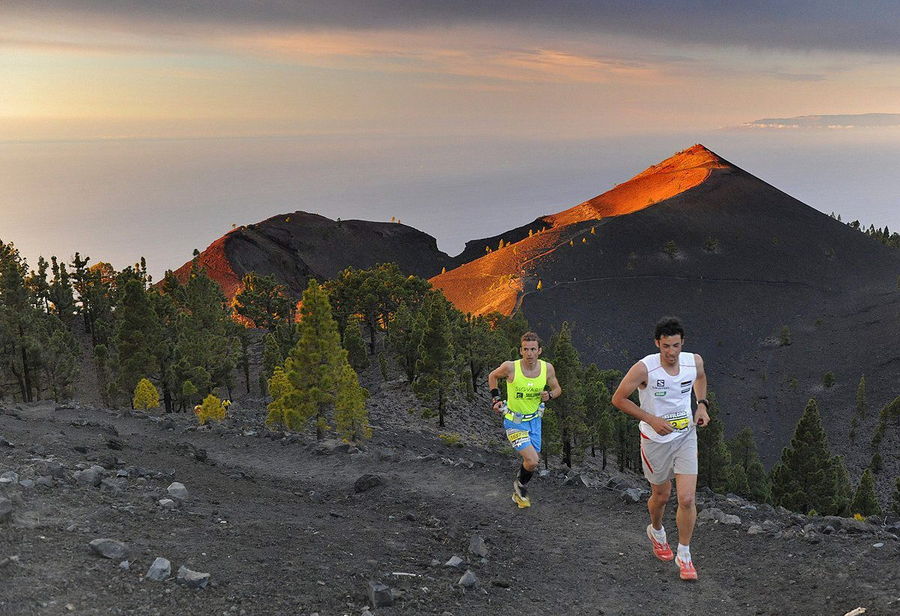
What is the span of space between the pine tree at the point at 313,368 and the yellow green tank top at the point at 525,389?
19.2 metres

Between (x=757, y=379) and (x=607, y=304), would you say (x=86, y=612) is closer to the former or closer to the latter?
(x=757, y=379)

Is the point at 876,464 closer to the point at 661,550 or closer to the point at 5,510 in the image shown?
the point at 661,550

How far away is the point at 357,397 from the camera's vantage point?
109 feet

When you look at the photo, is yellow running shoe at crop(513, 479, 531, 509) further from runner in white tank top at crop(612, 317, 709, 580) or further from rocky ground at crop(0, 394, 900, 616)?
runner in white tank top at crop(612, 317, 709, 580)

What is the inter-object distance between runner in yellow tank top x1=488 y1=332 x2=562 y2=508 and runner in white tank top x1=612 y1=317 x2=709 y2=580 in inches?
98.6

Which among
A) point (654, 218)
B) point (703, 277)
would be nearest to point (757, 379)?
point (703, 277)

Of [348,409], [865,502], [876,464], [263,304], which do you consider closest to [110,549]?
[348,409]

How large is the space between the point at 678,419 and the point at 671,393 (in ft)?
1.41

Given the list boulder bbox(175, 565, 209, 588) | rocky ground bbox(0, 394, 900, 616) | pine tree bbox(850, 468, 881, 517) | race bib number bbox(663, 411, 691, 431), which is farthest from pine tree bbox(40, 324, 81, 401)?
pine tree bbox(850, 468, 881, 517)

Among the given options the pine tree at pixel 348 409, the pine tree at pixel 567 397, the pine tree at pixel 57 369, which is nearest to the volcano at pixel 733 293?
the pine tree at pixel 567 397

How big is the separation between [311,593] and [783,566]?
7.21 metres

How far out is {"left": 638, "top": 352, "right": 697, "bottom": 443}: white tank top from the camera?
8.86 metres

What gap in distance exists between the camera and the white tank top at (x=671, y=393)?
8859mm

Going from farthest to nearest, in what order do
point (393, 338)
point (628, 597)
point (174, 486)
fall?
point (393, 338) < point (174, 486) < point (628, 597)
